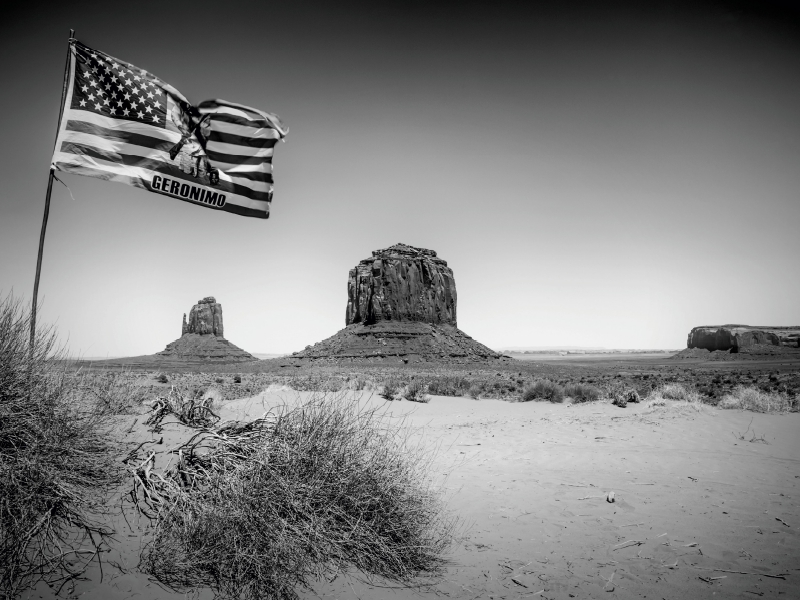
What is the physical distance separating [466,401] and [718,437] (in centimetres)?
1075

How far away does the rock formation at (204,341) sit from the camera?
3920 inches

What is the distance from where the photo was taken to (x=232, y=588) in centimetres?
310

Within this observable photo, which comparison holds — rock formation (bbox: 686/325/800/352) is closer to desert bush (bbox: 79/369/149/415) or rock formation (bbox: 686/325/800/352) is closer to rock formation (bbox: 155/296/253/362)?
rock formation (bbox: 155/296/253/362)

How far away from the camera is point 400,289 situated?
86.3m

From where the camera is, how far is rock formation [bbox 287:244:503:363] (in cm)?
6862

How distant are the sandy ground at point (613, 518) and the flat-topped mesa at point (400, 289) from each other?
7425 cm

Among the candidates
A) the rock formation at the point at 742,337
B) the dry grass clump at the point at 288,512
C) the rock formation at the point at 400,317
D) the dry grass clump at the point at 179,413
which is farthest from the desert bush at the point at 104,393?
the rock formation at the point at 742,337

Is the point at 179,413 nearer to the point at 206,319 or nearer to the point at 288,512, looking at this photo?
the point at 288,512

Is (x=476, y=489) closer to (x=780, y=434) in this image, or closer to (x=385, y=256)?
(x=780, y=434)

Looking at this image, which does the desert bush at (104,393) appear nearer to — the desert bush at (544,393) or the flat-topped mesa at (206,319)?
the desert bush at (544,393)

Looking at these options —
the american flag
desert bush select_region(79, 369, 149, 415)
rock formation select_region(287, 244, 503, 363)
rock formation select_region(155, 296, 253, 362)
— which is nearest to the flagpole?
the american flag

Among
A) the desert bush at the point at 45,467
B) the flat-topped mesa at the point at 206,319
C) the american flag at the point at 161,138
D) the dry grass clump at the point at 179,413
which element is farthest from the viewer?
the flat-topped mesa at the point at 206,319

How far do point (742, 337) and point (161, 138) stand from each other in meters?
123

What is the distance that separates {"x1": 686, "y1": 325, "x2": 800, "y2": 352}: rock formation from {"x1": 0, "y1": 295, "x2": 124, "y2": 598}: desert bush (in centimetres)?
11994
